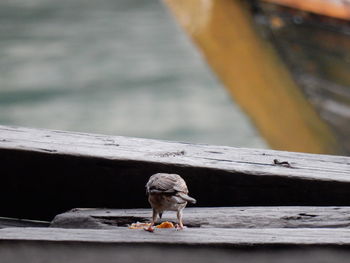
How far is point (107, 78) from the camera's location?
31.2ft

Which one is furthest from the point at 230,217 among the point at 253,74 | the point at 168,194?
the point at 253,74

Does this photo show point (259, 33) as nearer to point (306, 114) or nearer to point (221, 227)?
point (306, 114)

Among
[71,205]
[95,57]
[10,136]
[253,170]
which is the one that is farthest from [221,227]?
[95,57]

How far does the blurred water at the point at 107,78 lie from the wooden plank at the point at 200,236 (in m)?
6.93

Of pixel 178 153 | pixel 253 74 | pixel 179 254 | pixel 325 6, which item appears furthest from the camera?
pixel 253 74

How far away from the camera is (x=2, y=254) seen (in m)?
0.91

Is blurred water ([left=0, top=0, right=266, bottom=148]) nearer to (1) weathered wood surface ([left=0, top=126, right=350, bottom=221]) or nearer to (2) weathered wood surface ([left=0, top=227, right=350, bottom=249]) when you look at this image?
(1) weathered wood surface ([left=0, top=126, right=350, bottom=221])

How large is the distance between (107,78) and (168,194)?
860cm

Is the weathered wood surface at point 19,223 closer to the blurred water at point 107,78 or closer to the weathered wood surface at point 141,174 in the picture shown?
the weathered wood surface at point 141,174

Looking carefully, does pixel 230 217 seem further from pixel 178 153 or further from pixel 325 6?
pixel 325 6

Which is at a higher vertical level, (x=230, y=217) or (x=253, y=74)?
(x=253, y=74)

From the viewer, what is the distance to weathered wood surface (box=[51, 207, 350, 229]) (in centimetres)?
103

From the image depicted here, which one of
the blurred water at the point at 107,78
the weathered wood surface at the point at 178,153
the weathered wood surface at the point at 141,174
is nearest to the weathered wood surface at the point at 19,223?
the weathered wood surface at the point at 141,174

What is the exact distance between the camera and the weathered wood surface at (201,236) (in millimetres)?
903
